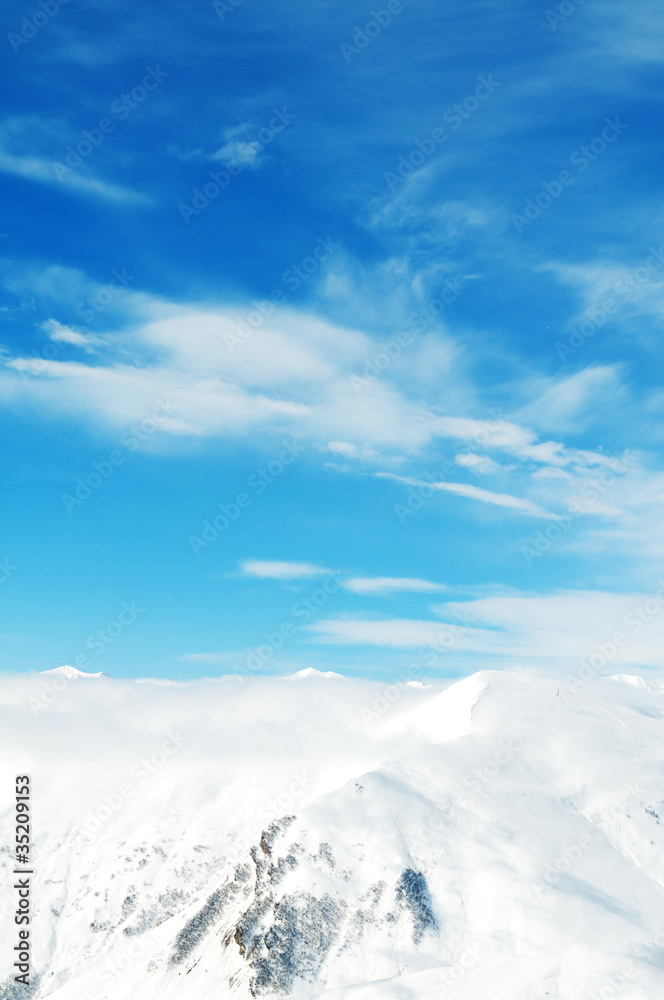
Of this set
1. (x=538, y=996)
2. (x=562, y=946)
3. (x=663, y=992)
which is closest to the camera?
(x=663, y=992)

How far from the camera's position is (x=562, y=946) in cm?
17962

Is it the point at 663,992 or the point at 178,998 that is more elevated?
the point at 663,992

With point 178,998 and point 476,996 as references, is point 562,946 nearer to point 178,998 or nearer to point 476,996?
point 476,996

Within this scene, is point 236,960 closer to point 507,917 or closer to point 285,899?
point 285,899

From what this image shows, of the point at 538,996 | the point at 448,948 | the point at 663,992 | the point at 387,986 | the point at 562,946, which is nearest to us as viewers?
the point at 663,992

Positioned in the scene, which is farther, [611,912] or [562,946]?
[611,912]

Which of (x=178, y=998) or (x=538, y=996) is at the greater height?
(x=538, y=996)

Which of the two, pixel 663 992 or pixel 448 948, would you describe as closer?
pixel 663 992

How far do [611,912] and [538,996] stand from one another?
265 feet

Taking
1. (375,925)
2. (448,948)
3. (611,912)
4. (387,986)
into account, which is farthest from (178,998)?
(611,912)

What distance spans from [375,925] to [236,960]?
36225 mm

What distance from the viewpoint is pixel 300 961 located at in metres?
189

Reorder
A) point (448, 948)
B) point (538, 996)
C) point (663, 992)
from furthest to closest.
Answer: point (448, 948) < point (538, 996) < point (663, 992)

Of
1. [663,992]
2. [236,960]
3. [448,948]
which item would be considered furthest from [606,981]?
[236,960]
